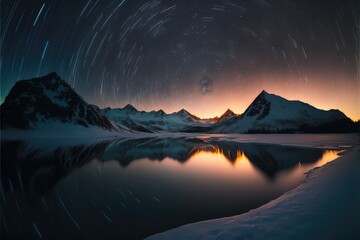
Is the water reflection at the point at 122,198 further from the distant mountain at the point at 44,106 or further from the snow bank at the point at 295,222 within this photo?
the distant mountain at the point at 44,106

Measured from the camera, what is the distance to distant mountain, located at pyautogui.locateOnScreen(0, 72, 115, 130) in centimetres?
11490

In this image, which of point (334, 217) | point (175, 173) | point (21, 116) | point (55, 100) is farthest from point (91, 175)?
point (55, 100)

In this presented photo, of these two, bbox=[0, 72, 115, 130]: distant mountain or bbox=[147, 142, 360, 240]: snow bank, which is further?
bbox=[0, 72, 115, 130]: distant mountain

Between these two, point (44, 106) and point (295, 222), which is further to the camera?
point (44, 106)

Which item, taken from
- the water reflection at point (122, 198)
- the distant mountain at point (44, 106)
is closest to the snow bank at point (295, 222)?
the water reflection at point (122, 198)

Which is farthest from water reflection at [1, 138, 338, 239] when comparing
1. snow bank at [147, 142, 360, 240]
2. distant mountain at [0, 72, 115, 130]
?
distant mountain at [0, 72, 115, 130]

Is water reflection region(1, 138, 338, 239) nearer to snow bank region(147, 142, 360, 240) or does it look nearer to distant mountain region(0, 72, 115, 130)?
snow bank region(147, 142, 360, 240)

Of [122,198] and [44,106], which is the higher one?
[44,106]

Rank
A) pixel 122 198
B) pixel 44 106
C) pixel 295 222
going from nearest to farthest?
pixel 295 222
pixel 122 198
pixel 44 106

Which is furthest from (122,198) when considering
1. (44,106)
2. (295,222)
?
(44,106)

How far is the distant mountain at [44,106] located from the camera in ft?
377

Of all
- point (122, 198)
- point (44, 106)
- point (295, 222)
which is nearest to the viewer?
point (295, 222)

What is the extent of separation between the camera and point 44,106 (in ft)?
443

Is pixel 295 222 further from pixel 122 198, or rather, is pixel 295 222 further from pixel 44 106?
pixel 44 106
